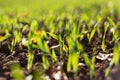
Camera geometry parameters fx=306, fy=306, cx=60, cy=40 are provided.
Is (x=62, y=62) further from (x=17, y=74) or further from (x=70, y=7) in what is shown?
(x=70, y=7)

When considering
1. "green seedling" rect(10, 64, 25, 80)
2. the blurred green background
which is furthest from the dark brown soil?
the blurred green background

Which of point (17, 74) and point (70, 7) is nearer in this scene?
point (17, 74)

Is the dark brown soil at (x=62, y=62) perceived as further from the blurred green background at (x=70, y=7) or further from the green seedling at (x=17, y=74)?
the blurred green background at (x=70, y=7)

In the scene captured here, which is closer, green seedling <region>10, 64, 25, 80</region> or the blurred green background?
green seedling <region>10, 64, 25, 80</region>

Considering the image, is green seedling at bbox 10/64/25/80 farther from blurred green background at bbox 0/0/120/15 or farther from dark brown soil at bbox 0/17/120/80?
blurred green background at bbox 0/0/120/15

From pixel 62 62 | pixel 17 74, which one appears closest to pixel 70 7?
pixel 62 62

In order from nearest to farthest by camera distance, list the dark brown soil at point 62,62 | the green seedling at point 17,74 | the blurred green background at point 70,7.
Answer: the green seedling at point 17,74 → the dark brown soil at point 62,62 → the blurred green background at point 70,7

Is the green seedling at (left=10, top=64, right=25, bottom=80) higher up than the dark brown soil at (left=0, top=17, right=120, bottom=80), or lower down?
higher up

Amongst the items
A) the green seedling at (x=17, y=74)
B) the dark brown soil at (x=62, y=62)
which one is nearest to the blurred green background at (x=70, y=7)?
the dark brown soil at (x=62, y=62)

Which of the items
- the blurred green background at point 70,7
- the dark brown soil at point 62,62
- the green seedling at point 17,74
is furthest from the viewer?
the blurred green background at point 70,7

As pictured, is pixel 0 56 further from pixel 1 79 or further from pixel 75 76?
pixel 75 76

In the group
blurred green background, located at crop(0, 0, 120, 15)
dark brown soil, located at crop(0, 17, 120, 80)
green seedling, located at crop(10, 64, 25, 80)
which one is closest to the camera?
green seedling, located at crop(10, 64, 25, 80)

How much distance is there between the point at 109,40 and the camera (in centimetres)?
215

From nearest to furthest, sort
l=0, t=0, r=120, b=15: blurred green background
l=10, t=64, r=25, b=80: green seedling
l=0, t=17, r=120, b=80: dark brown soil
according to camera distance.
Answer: l=10, t=64, r=25, b=80: green seedling < l=0, t=17, r=120, b=80: dark brown soil < l=0, t=0, r=120, b=15: blurred green background
